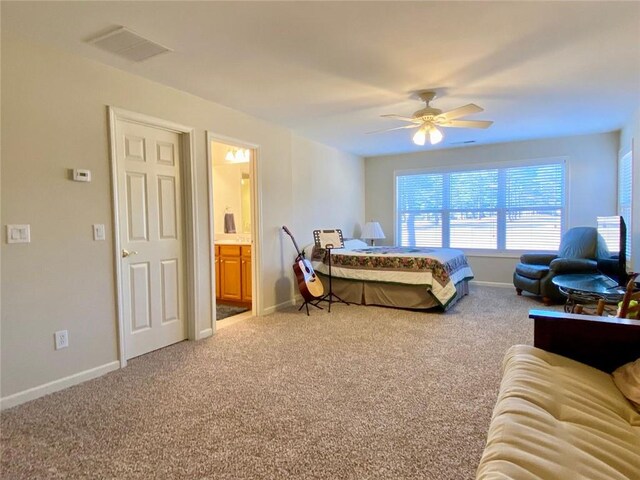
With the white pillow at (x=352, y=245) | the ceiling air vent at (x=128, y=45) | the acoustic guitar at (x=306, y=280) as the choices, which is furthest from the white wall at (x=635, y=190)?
the ceiling air vent at (x=128, y=45)

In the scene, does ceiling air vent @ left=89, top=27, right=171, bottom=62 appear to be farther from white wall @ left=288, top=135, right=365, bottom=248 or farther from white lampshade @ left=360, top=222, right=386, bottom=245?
white lampshade @ left=360, top=222, right=386, bottom=245

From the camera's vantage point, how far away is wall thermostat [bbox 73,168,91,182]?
8.77 ft

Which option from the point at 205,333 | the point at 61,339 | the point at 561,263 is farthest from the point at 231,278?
the point at 561,263

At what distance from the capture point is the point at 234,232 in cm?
561

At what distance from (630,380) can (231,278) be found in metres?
4.28

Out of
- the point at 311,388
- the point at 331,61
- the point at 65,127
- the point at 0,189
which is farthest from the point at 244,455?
the point at 331,61

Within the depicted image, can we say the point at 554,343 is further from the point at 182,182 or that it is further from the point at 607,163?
the point at 607,163

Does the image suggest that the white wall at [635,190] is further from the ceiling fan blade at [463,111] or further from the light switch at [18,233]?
the light switch at [18,233]

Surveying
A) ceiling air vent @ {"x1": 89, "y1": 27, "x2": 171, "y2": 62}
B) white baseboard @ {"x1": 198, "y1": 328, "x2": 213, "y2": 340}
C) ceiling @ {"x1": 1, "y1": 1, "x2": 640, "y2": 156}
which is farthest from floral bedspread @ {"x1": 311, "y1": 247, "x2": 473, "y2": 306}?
ceiling air vent @ {"x1": 89, "y1": 27, "x2": 171, "y2": 62}

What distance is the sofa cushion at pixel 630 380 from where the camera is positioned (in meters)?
1.44

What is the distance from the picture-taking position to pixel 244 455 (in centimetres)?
184

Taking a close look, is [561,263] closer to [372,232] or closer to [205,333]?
[372,232]

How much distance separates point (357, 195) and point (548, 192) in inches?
122

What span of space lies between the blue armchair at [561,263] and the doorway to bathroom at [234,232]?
144 inches
